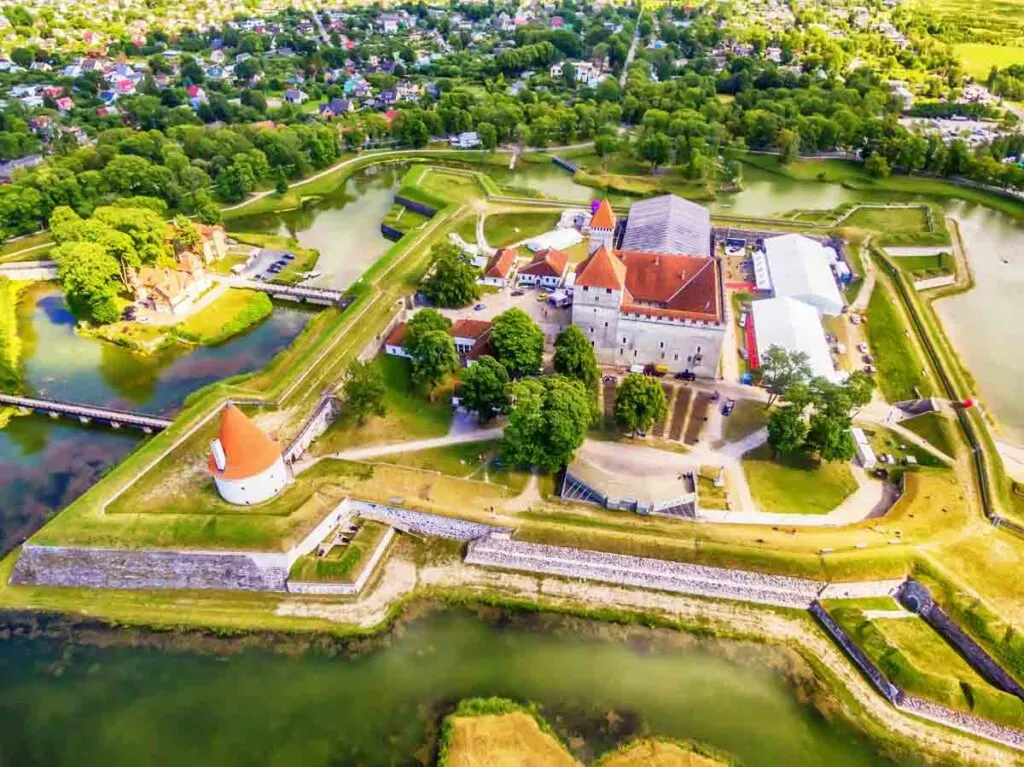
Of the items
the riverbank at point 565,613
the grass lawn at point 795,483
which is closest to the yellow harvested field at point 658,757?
the riverbank at point 565,613

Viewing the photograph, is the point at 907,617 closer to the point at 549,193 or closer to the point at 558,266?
the point at 558,266

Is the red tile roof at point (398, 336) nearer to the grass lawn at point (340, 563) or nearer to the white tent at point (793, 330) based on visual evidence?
the grass lawn at point (340, 563)

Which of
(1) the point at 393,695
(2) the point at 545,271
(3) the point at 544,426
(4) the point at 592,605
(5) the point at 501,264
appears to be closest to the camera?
(1) the point at 393,695

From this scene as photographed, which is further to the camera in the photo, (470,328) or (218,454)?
(470,328)

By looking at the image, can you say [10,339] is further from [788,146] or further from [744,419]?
[788,146]

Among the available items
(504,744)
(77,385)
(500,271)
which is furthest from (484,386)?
(77,385)
